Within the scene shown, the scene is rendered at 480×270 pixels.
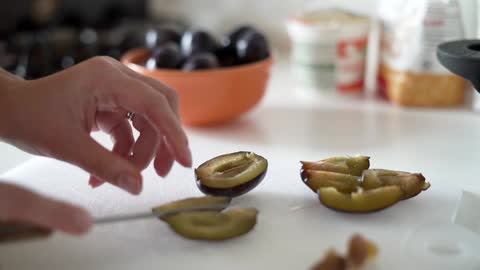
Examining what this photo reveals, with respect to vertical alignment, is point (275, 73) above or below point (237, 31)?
Answer: below

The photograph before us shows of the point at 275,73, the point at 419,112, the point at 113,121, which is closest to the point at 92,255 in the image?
the point at 113,121

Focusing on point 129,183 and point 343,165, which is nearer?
point 129,183

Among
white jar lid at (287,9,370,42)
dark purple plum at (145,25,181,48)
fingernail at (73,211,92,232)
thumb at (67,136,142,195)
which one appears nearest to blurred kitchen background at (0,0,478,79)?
white jar lid at (287,9,370,42)

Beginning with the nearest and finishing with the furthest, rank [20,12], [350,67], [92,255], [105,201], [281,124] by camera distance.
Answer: [92,255]
[105,201]
[281,124]
[350,67]
[20,12]

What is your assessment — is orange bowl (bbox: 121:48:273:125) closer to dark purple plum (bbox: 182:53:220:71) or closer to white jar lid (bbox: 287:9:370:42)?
dark purple plum (bbox: 182:53:220:71)

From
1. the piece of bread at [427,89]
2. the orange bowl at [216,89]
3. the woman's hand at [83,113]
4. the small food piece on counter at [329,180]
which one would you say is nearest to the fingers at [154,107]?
the woman's hand at [83,113]

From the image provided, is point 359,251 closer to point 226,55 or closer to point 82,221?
point 82,221

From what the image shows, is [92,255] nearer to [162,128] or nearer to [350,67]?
[162,128]

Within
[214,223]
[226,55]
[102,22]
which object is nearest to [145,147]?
[214,223]
